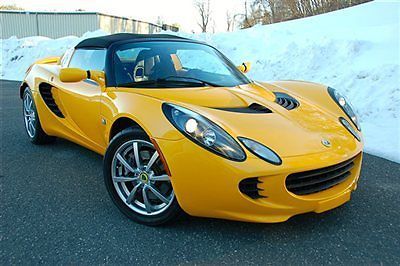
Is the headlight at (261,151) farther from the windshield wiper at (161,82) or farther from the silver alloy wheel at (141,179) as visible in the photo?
the windshield wiper at (161,82)

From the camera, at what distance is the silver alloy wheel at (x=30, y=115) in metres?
4.06

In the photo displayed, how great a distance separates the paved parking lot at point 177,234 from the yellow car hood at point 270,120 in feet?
1.72

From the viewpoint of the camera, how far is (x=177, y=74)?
292cm

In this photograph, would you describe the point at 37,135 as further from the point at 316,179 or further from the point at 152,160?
the point at 316,179

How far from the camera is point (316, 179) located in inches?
84.2

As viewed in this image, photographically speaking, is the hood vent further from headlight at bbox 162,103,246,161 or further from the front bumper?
the front bumper

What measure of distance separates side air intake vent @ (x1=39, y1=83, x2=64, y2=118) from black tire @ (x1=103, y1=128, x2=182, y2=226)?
1314 mm

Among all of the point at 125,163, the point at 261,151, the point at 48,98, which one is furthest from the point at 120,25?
the point at 261,151

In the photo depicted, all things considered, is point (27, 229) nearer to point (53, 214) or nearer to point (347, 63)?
point (53, 214)

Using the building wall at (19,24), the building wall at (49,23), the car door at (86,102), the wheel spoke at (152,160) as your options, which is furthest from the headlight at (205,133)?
the building wall at (19,24)

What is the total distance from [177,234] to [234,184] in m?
0.54

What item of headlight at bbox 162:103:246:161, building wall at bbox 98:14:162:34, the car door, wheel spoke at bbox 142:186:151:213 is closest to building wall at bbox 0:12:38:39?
building wall at bbox 98:14:162:34

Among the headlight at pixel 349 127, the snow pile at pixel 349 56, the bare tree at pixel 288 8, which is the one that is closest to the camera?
the headlight at pixel 349 127


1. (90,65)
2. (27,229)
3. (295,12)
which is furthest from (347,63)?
(295,12)
